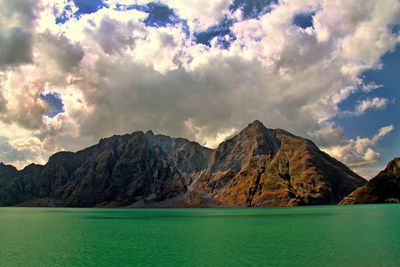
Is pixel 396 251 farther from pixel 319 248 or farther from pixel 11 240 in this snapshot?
pixel 11 240

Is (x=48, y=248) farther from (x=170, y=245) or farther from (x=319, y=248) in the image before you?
(x=319, y=248)

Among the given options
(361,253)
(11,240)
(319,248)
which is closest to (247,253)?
(319,248)

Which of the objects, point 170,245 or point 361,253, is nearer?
point 361,253

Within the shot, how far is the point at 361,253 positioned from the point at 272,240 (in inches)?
951

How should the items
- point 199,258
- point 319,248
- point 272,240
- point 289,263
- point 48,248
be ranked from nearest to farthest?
1. point 289,263
2. point 199,258
3. point 319,248
4. point 48,248
5. point 272,240

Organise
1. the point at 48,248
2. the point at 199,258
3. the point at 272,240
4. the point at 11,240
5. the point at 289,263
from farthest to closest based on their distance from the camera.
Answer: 1. the point at 11,240
2. the point at 272,240
3. the point at 48,248
4. the point at 199,258
5. the point at 289,263

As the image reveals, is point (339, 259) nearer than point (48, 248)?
Yes

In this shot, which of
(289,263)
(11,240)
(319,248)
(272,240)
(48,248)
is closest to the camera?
(289,263)

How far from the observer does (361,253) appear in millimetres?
65250

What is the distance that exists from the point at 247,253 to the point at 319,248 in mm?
14464

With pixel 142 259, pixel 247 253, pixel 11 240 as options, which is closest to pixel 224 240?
pixel 247 253

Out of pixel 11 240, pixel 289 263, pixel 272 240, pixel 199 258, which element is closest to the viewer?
pixel 289 263

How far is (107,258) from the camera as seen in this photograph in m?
65.7

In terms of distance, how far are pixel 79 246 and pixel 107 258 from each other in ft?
62.3
